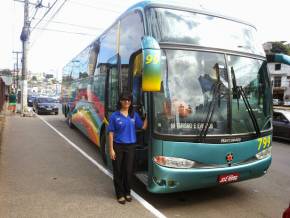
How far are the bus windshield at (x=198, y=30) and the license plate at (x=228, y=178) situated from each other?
6.86 feet

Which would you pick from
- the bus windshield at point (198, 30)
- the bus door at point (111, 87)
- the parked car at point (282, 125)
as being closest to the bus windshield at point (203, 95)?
the bus windshield at point (198, 30)

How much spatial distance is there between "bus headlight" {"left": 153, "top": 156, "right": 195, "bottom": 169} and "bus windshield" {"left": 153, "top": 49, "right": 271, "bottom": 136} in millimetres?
388

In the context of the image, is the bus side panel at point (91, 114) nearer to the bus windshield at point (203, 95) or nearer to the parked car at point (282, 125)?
the bus windshield at point (203, 95)

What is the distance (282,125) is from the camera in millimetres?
13500

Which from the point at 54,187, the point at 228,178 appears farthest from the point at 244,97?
the point at 54,187

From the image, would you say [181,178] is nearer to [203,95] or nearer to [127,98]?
[203,95]

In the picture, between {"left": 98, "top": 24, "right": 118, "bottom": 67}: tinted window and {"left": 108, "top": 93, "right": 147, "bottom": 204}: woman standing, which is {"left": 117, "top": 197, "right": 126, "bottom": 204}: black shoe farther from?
{"left": 98, "top": 24, "right": 118, "bottom": 67}: tinted window

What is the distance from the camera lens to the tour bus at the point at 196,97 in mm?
4828

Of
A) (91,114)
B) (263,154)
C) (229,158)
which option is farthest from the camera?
(91,114)

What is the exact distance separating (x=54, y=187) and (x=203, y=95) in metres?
3.33

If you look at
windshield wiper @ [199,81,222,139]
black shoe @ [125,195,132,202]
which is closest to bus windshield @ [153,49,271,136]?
windshield wiper @ [199,81,222,139]

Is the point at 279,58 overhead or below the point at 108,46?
below

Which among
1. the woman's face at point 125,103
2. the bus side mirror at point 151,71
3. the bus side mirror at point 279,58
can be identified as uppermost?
the bus side mirror at point 279,58

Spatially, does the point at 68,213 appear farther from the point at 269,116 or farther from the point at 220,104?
the point at 269,116
